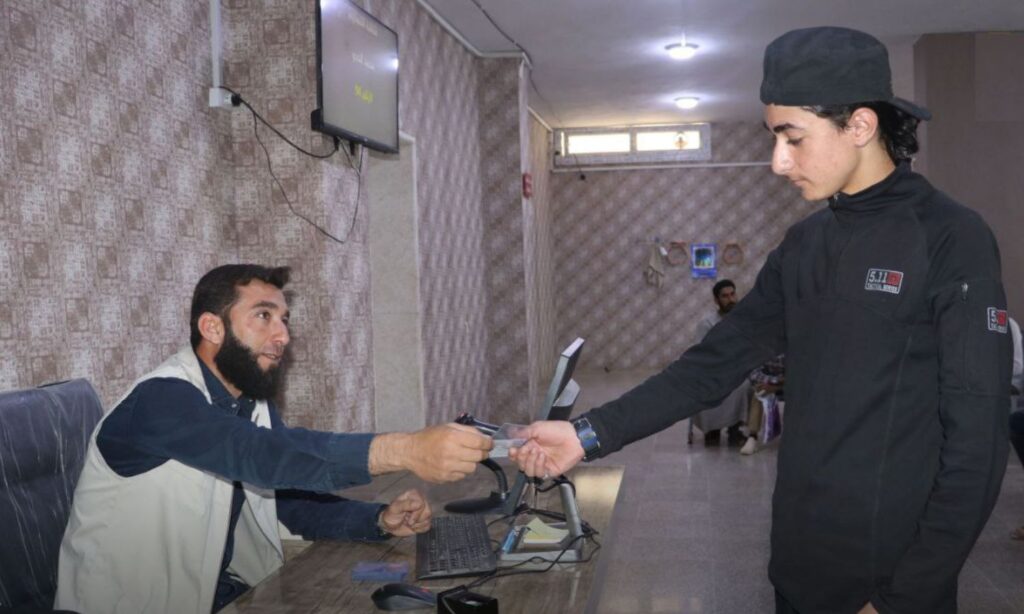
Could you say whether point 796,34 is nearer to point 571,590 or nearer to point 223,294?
point 571,590

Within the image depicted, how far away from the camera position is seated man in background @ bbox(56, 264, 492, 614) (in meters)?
→ 2.04

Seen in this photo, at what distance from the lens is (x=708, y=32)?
8.16 meters

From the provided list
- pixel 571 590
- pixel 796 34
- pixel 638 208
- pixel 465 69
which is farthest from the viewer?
pixel 638 208

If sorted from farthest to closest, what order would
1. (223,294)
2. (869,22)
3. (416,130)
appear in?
(869,22), (416,130), (223,294)

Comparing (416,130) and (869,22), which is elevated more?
(869,22)

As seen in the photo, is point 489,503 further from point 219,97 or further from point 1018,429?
point 1018,429

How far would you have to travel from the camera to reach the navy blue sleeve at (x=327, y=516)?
7.88 feet

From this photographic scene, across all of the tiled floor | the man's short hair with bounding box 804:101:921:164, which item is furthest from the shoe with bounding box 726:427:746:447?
the man's short hair with bounding box 804:101:921:164

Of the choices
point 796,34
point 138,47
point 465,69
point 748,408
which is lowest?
point 748,408

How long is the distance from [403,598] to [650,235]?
39.7 feet

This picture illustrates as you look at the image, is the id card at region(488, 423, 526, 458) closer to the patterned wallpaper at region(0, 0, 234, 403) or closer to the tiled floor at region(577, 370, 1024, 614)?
the tiled floor at region(577, 370, 1024, 614)

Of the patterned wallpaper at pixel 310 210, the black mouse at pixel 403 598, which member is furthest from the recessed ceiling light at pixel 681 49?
the black mouse at pixel 403 598

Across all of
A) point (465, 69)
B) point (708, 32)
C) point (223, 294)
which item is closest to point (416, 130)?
point (465, 69)

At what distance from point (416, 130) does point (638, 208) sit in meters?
7.29
